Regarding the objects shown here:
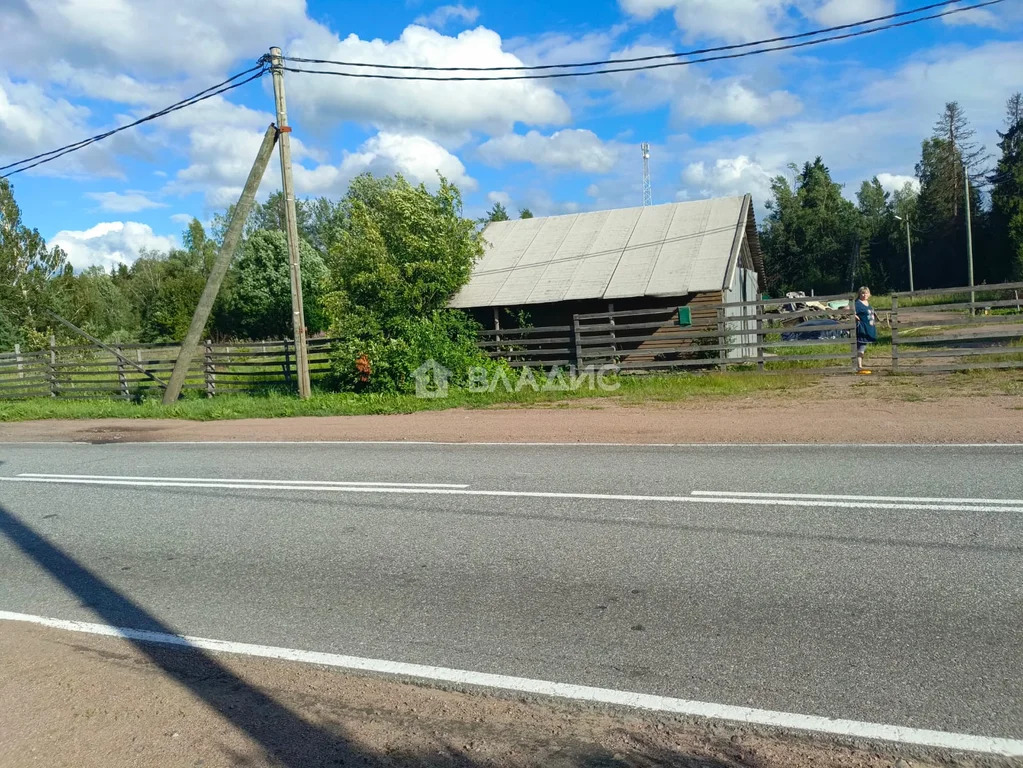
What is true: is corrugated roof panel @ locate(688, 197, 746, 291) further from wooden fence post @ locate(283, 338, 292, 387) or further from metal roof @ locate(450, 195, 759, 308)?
wooden fence post @ locate(283, 338, 292, 387)

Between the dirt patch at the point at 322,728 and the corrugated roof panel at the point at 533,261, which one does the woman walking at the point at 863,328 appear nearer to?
the corrugated roof panel at the point at 533,261

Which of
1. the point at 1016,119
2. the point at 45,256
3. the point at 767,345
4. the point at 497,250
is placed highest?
the point at 1016,119

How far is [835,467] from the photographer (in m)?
8.63

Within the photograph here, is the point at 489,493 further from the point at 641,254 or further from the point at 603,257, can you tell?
the point at 603,257

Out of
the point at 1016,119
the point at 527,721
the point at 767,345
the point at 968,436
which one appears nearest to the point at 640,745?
the point at 527,721

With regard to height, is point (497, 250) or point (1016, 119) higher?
point (1016, 119)

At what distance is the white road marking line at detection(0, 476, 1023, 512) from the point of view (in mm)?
6836

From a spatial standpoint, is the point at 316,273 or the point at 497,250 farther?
the point at 316,273

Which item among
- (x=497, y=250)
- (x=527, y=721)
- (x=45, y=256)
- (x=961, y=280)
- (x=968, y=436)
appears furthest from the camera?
(x=961, y=280)

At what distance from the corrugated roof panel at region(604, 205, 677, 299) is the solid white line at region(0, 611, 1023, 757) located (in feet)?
53.7

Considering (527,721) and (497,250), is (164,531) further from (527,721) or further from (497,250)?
(497,250)

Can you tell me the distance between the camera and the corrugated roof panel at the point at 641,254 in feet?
67.8

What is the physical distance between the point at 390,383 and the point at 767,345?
8.37 meters

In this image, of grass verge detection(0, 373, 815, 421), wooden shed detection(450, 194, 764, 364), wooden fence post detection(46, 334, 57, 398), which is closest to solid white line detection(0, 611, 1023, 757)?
grass verge detection(0, 373, 815, 421)
